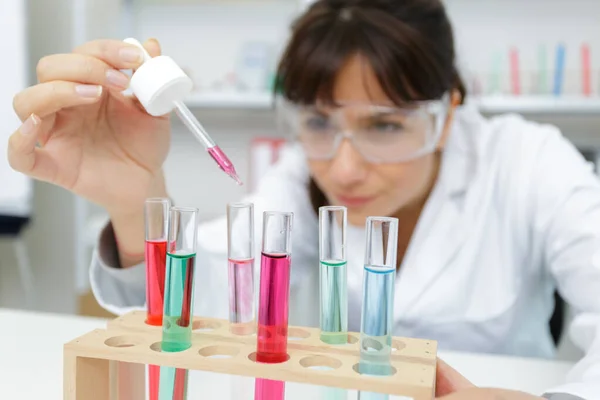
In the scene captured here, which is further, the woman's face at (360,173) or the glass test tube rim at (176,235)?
the woman's face at (360,173)

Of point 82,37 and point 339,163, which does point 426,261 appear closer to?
point 339,163

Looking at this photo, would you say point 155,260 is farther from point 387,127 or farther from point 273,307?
point 387,127

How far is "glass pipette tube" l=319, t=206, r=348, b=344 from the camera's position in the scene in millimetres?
380

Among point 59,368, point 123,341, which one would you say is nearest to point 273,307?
point 123,341

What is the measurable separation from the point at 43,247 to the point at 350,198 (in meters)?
1.49

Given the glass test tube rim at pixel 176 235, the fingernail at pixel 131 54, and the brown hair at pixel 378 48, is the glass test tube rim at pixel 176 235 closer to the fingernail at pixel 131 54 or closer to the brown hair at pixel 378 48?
the fingernail at pixel 131 54

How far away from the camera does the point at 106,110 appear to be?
56 cm

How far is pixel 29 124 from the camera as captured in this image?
50 centimetres

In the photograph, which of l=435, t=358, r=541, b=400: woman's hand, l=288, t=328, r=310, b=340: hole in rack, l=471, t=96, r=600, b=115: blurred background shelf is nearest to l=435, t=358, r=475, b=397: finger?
l=435, t=358, r=541, b=400: woman's hand

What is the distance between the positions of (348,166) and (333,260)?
0.42m

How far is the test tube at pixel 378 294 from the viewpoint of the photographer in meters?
0.36

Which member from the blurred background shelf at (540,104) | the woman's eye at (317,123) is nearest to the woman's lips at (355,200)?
the woman's eye at (317,123)

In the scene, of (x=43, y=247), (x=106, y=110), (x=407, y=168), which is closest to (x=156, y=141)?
(x=106, y=110)

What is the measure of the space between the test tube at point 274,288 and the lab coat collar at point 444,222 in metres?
0.50
